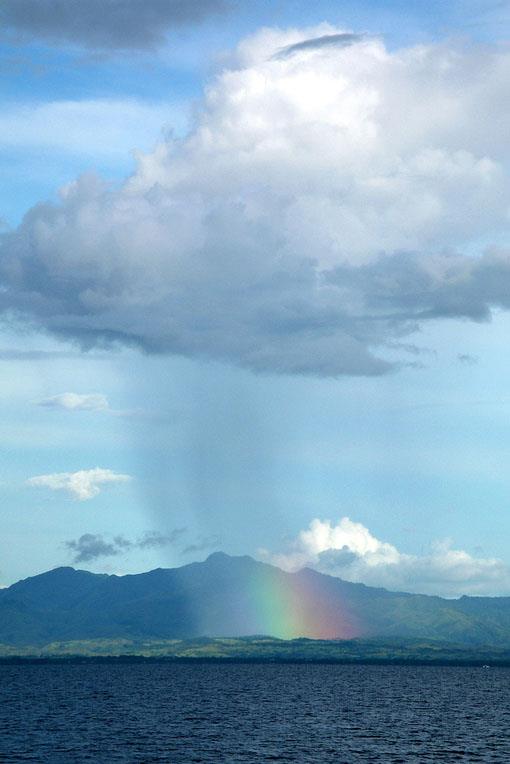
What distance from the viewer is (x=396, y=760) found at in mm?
144875

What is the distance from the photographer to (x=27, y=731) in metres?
183

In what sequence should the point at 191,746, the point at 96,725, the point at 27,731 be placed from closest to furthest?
the point at 191,746, the point at 27,731, the point at 96,725

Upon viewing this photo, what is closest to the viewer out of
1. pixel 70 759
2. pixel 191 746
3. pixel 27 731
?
pixel 70 759

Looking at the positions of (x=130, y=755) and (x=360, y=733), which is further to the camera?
(x=360, y=733)

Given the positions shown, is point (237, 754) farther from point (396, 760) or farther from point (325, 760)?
point (396, 760)

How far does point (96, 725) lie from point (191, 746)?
44.3 m

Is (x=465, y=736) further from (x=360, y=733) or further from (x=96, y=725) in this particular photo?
(x=96, y=725)

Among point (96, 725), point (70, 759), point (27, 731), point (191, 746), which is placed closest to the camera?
point (70, 759)

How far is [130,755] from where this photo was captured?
14688 cm

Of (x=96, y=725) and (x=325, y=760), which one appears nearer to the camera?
(x=325, y=760)

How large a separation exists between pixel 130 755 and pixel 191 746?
15.9 meters

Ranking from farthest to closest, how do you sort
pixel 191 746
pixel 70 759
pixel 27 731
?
pixel 27 731 → pixel 191 746 → pixel 70 759

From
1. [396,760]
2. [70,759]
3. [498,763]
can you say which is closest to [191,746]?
[70,759]

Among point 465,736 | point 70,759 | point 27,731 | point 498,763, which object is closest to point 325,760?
point 498,763
